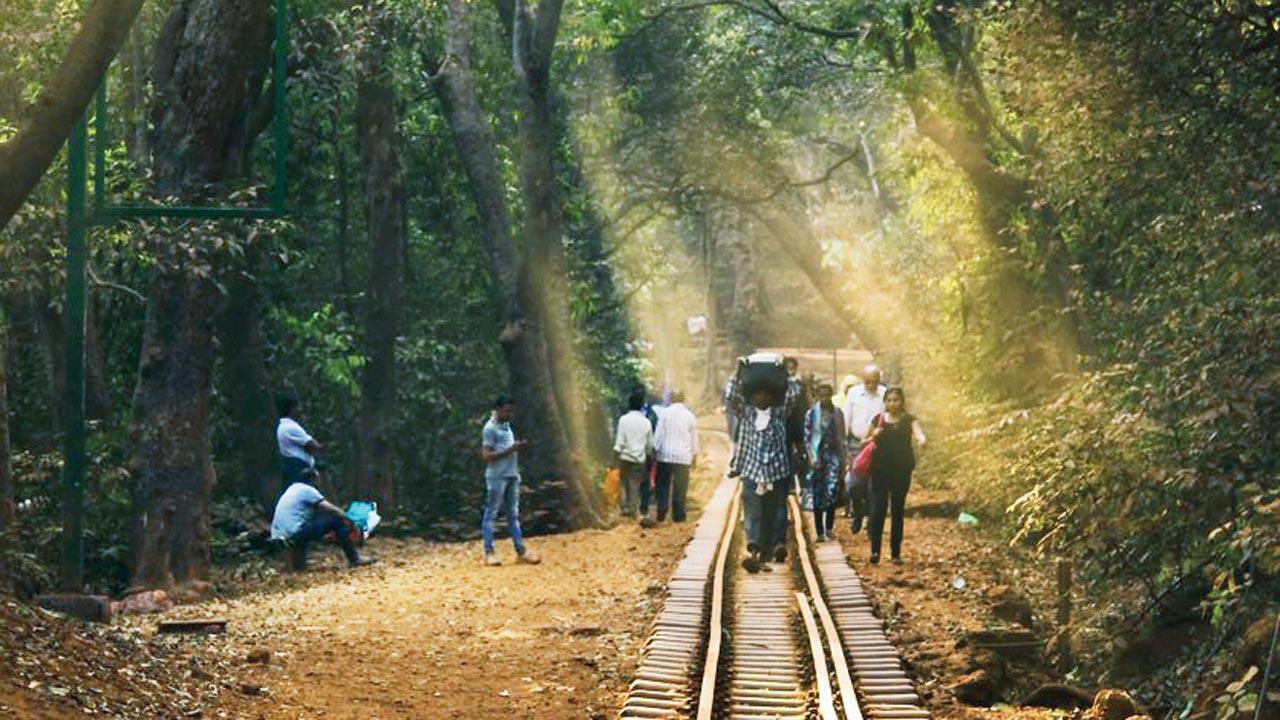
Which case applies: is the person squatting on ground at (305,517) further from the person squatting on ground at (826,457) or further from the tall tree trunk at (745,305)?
the tall tree trunk at (745,305)

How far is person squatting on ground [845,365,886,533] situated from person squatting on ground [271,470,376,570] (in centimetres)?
555

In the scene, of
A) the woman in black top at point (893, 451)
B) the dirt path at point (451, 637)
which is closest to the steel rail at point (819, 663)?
the dirt path at point (451, 637)

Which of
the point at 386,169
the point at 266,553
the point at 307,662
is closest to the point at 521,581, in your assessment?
the point at 266,553

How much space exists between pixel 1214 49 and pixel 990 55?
11.4ft

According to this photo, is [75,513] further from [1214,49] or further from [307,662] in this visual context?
[1214,49]

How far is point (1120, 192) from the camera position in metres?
14.3

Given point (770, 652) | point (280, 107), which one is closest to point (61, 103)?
point (280, 107)

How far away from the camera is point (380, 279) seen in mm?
24188

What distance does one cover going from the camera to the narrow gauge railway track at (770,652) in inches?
424

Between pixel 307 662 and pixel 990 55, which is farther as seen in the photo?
pixel 990 55

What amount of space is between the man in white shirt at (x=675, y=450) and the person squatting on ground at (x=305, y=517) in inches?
214

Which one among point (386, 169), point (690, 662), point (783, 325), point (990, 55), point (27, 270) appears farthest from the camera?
point (783, 325)

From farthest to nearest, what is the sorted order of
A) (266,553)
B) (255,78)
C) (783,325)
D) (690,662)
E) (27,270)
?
1. (783,325)
2. (266,553)
3. (255,78)
4. (27,270)
5. (690,662)

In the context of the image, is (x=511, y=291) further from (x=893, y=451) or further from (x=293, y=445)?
(x=893, y=451)
